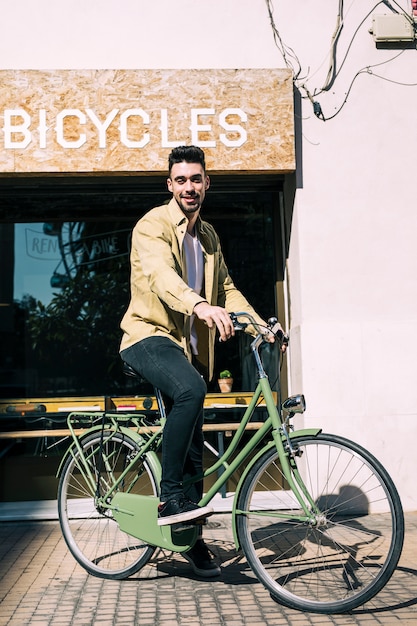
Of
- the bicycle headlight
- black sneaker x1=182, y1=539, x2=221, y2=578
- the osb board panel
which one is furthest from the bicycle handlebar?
the osb board panel

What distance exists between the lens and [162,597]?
3.85 m

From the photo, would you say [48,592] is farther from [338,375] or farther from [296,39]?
[296,39]

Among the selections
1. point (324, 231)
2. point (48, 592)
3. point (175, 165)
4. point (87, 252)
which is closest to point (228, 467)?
point (48, 592)

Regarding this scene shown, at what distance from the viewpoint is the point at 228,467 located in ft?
12.9

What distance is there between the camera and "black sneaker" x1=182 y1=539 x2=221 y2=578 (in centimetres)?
413

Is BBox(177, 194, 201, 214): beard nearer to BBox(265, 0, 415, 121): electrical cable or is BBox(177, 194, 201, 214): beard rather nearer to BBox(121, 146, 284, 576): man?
BBox(121, 146, 284, 576): man

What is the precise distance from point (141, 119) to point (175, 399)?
3.12 metres

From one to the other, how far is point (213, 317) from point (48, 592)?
1712 mm

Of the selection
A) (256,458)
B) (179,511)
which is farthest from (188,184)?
(179,511)

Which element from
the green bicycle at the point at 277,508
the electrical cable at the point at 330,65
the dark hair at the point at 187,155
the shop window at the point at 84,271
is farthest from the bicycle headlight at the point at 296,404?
the electrical cable at the point at 330,65

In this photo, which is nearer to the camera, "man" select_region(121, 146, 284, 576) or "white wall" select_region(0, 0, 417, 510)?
"man" select_region(121, 146, 284, 576)

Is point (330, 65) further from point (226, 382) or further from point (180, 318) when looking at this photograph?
point (180, 318)

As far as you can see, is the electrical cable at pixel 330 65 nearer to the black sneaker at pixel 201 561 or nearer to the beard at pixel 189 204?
the beard at pixel 189 204

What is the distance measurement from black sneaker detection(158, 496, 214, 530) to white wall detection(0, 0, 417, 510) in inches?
103
